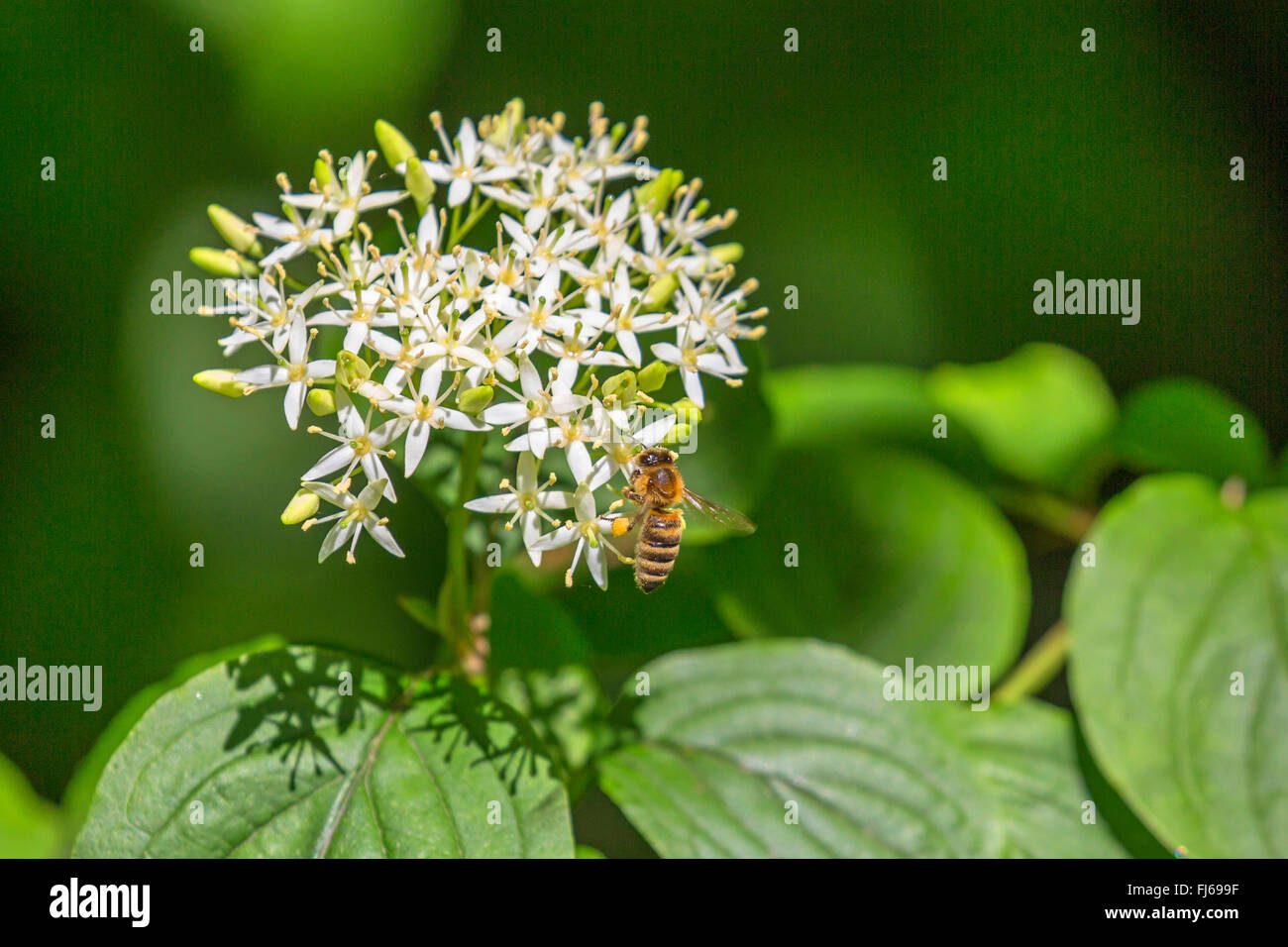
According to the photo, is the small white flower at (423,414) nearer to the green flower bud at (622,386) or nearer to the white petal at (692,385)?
the green flower bud at (622,386)

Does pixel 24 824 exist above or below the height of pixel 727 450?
below

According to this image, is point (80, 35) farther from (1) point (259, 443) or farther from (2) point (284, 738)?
(2) point (284, 738)

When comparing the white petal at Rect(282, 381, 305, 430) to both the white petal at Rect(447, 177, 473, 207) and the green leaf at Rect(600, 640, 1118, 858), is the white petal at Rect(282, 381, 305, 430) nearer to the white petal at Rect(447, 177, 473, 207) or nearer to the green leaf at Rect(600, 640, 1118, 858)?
the white petal at Rect(447, 177, 473, 207)

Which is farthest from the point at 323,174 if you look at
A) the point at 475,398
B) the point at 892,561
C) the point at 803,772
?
the point at 892,561

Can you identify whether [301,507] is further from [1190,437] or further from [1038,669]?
[1190,437]

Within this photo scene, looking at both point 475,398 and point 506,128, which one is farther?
point 506,128

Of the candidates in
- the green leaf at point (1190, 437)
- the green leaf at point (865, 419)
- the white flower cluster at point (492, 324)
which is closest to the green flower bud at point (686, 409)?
the white flower cluster at point (492, 324)
